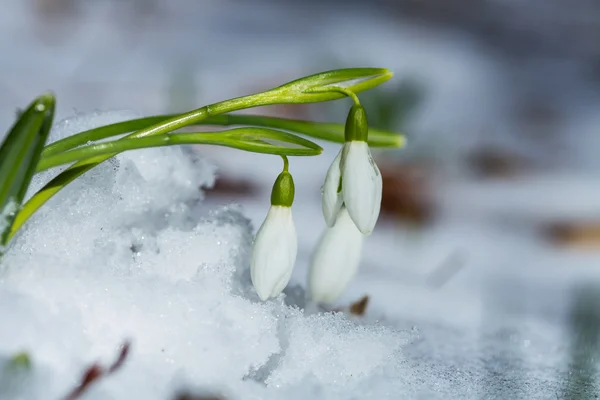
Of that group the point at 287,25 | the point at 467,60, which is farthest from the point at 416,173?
the point at 287,25

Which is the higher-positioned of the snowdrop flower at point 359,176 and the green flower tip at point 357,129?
the green flower tip at point 357,129

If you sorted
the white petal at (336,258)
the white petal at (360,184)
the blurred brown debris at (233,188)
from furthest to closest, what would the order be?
1. the blurred brown debris at (233,188)
2. the white petal at (336,258)
3. the white petal at (360,184)

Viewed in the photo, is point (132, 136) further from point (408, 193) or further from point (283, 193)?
point (408, 193)

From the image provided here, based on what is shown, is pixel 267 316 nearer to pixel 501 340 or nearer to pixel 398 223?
pixel 501 340

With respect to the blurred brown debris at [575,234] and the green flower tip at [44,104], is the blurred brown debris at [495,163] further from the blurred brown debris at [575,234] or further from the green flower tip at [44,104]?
the green flower tip at [44,104]

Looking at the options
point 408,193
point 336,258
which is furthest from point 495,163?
point 336,258

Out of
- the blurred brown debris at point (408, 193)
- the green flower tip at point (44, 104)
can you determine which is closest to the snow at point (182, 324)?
the green flower tip at point (44, 104)
